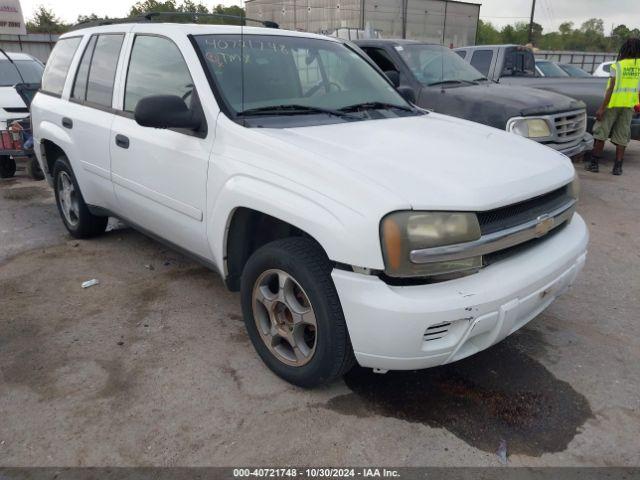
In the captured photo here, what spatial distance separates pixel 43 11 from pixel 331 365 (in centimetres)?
5045

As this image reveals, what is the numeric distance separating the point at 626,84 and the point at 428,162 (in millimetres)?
6275

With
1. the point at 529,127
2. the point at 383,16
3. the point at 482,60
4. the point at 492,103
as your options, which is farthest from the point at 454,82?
the point at 383,16

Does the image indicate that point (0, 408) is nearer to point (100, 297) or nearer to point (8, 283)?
point (100, 297)

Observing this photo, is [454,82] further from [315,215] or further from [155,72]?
[315,215]

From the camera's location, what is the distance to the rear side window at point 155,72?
10.5ft

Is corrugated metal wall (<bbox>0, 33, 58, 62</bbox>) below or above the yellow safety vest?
above

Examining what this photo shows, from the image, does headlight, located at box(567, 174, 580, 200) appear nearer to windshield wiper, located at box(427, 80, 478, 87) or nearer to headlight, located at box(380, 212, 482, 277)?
headlight, located at box(380, 212, 482, 277)

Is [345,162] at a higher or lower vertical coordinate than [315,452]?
higher

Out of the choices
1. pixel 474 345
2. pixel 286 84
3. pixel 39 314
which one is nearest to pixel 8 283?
pixel 39 314

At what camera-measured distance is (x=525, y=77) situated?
365 inches

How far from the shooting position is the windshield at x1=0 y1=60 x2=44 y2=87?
8.51m

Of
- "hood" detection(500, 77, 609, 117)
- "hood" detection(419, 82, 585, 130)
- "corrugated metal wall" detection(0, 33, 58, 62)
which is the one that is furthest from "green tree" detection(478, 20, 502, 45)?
"hood" detection(419, 82, 585, 130)

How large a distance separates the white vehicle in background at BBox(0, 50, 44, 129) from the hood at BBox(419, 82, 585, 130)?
18.9 feet

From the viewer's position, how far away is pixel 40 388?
2.79m
